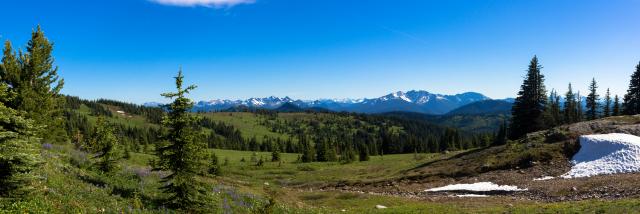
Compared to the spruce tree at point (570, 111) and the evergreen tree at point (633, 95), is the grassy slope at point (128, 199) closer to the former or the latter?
the evergreen tree at point (633, 95)

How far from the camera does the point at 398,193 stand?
46969mm

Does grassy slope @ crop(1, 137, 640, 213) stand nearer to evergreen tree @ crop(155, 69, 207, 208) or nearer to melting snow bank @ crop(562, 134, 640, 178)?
evergreen tree @ crop(155, 69, 207, 208)

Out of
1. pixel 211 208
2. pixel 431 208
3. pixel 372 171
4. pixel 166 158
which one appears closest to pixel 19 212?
pixel 166 158

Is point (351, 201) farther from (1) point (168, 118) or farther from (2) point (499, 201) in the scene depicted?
(1) point (168, 118)

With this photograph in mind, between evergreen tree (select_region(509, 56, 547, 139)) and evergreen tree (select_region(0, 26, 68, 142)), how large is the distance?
7699 centimetres

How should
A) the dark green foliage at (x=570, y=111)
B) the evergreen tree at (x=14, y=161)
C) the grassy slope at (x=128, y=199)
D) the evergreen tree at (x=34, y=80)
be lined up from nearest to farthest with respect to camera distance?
1. the evergreen tree at (x=14, y=161)
2. the grassy slope at (x=128, y=199)
3. the evergreen tree at (x=34, y=80)
4. the dark green foliage at (x=570, y=111)

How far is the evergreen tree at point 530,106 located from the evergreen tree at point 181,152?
75.4 meters

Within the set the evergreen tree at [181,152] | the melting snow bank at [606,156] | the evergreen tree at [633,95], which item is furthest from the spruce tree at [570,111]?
the evergreen tree at [181,152]

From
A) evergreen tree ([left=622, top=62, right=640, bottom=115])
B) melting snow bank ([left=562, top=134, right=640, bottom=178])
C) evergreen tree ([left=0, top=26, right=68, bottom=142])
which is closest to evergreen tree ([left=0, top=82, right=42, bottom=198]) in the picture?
evergreen tree ([left=0, top=26, right=68, bottom=142])

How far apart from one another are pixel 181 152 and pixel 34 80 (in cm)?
2240

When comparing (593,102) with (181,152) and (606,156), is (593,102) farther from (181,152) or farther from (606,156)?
(181,152)

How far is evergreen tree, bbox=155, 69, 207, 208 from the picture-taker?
17.5m

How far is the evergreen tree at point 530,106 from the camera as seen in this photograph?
77062mm

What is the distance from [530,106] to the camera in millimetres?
77875
